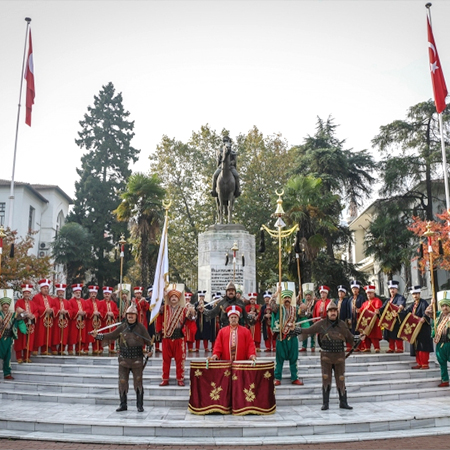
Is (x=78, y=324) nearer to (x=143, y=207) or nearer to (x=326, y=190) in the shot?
(x=143, y=207)

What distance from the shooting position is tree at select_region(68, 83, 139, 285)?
4166cm

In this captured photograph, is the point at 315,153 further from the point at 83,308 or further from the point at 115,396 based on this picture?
the point at 115,396

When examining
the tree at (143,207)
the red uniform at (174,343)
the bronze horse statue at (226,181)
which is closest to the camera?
the red uniform at (174,343)

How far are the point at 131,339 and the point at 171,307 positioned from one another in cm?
177

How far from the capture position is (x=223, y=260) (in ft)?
59.5

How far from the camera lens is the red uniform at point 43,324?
13.3 m

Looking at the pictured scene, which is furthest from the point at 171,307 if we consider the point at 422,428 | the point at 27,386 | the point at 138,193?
the point at 138,193

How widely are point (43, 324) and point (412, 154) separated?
26.0 m

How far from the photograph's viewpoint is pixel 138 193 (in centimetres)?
2772

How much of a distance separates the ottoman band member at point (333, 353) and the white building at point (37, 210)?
3255 cm

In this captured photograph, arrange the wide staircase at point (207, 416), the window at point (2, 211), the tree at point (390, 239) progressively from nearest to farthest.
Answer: the wide staircase at point (207, 416) < the tree at point (390, 239) < the window at point (2, 211)

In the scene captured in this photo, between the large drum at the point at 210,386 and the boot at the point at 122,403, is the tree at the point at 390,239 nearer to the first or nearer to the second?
the large drum at the point at 210,386

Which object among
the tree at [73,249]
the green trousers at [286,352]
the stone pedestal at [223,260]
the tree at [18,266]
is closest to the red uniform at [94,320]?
the stone pedestal at [223,260]

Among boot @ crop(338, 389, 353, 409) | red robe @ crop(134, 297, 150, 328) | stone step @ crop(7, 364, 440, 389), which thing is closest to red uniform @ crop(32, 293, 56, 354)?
stone step @ crop(7, 364, 440, 389)
